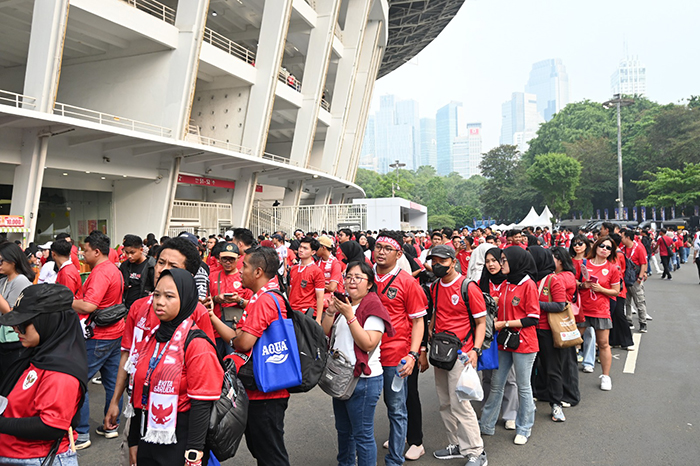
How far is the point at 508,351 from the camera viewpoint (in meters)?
4.52

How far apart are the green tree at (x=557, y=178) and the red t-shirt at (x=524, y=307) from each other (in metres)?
56.0

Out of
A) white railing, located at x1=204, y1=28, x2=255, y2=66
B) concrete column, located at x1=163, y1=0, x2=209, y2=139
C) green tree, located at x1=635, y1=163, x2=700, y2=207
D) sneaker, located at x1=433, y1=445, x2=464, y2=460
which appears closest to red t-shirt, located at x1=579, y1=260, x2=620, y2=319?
sneaker, located at x1=433, y1=445, x2=464, y2=460

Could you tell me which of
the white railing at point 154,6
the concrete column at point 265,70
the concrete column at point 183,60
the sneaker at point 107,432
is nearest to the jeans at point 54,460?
the sneaker at point 107,432

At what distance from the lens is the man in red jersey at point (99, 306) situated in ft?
14.3

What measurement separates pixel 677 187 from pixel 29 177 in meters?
46.7

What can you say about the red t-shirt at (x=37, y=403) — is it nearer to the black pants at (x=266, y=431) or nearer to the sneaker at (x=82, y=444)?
the black pants at (x=266, y=431)

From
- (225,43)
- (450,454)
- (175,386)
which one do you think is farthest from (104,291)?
(225,43)

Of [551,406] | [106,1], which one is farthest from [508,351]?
[106,1]

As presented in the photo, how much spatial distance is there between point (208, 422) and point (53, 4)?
46.3ft

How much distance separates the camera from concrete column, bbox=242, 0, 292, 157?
21.1 m

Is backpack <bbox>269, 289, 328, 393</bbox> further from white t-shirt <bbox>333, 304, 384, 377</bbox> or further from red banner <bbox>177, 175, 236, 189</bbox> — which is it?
red banner <bbox>177, 175, 236, 189</bbox>

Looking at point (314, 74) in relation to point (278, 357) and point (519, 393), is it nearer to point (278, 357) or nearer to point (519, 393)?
point (519, 393)

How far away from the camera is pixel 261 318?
113 inches

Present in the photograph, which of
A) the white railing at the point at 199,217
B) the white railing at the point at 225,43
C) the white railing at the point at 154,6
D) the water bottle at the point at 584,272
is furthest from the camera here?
the white railing at the point at 199,217
